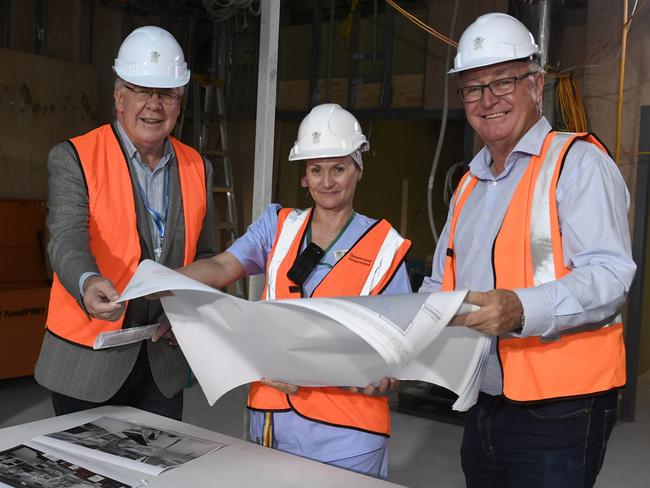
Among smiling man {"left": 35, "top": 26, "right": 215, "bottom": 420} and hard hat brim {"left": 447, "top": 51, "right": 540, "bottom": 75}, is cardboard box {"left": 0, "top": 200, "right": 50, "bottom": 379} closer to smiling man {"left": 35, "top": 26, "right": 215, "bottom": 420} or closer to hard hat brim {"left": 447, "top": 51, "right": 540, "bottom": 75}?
smiling man {"left": 35, "top": 26, "right": 215, "bottom": 420}

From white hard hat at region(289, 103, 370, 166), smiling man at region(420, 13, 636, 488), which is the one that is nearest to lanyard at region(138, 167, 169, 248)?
white hard hat at region(289, 103, 370, 166)

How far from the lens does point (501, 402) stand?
1.83 metres

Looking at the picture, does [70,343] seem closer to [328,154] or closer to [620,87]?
[328,154]

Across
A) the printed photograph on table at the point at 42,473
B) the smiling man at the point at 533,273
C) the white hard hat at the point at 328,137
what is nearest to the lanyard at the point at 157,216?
the white hard hat at the point at 328,137

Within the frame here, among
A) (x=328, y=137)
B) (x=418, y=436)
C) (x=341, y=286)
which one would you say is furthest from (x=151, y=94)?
(x=418, y=436)

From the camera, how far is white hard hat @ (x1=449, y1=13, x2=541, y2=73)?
5.96 ft

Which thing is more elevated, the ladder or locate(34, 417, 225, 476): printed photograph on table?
the ladder

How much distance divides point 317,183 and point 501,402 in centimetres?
79

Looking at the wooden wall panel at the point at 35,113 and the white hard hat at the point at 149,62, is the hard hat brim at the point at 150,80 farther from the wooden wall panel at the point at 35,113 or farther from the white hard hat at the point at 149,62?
the wooden wall panel at the point at 35,113

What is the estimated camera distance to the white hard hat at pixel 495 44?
182 cm

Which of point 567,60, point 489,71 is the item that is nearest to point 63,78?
point 567,60

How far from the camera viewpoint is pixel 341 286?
198cm

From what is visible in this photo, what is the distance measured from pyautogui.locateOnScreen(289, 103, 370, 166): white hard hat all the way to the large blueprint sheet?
65cm

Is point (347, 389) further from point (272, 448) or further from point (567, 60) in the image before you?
point (567, 60)
